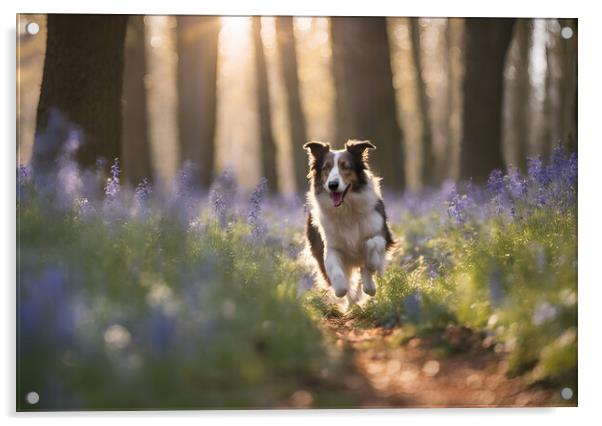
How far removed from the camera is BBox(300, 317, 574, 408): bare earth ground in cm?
471

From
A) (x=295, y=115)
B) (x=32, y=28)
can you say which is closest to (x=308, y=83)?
(x=295, y=115)

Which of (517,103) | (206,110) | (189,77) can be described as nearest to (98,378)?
(206,110)

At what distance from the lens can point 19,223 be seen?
5246 mm

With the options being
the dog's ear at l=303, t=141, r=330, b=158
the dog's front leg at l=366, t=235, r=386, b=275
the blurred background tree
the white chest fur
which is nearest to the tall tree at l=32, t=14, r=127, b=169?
the blurred background tree

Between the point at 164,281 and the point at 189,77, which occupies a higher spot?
the point at 189,77

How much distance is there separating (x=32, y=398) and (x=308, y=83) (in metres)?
13.3

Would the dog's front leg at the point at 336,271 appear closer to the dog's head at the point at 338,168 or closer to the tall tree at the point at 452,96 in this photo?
the dog's head at the point at 338,168

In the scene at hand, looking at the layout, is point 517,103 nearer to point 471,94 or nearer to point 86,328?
point 471,94

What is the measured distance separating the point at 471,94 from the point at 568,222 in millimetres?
4454

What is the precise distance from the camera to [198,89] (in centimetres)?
1377

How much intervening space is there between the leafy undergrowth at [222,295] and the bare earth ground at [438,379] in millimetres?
96

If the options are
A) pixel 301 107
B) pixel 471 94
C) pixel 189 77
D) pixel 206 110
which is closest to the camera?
pixel 471 94

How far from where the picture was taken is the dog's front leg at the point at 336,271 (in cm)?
604

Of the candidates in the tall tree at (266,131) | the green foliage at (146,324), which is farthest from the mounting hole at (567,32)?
the tall tree at (266,131)
